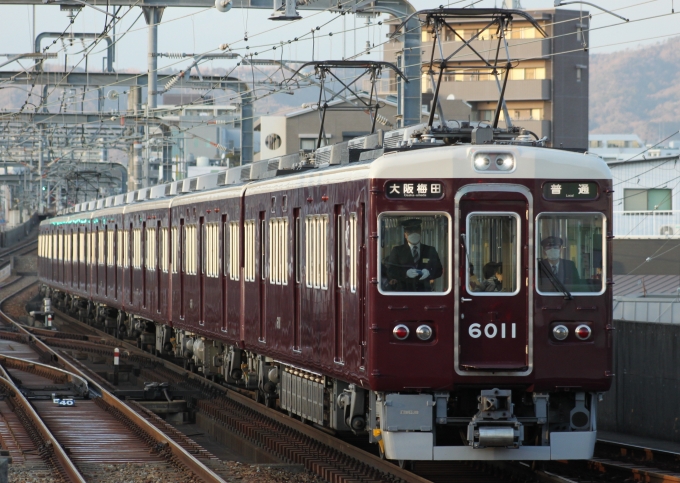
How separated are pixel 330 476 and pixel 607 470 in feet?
7.85

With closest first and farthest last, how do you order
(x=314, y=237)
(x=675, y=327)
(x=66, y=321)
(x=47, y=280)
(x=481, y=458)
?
(x=481, y=458)
(x=314, y=237)
(x=675, y=327)
(x=66, y=321)
(x=47, y=280)

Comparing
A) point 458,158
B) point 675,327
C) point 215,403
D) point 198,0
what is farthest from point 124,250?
point 458,158

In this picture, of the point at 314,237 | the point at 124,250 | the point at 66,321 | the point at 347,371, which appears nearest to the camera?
the point at 347,371

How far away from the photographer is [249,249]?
1422cm

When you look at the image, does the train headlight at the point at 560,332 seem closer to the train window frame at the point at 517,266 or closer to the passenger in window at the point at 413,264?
the train window frame at the point at 517,266

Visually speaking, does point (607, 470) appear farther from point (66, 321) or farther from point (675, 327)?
point (66, 321)

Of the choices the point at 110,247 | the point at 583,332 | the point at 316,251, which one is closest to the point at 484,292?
the point at 583,332

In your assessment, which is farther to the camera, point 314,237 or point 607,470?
point 314,237

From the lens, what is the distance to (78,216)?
107 ft

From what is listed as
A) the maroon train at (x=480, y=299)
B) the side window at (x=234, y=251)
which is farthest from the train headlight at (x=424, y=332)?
the side window at (x=234, y=251)

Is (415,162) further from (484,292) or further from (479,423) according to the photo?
(479,423)

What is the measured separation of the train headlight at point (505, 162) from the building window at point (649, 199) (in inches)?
1115

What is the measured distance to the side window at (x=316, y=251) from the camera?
1083 cm

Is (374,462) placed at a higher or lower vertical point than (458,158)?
lower
